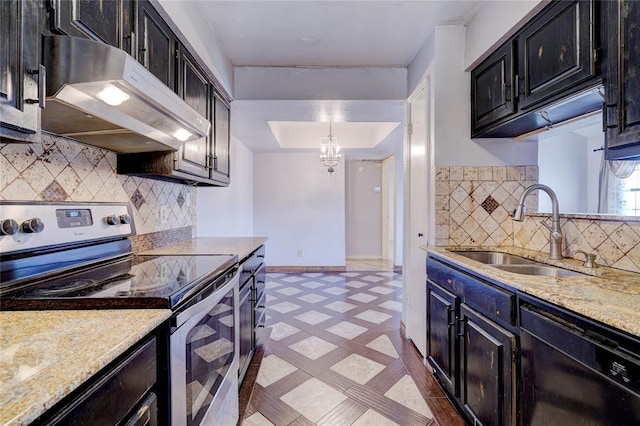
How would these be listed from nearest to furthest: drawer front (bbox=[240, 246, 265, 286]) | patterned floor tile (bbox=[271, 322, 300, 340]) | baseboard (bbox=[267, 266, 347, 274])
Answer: drawer front (bbox=[240, 246, 265, 286]) → patterned floor tile (bbox=[271, 322, 300, 340]) → baseboard (bbox=[267, 266, 347, 274])

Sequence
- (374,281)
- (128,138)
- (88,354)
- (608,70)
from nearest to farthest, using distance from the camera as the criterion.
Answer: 1. (88,354)
2. (608,70)
3. (128,138)
4. (374,281)

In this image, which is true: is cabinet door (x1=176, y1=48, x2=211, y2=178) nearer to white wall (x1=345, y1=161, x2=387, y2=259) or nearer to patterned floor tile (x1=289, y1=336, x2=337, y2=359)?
patterned floor tile (x1=289, y1=336, x2=337, y2=359)

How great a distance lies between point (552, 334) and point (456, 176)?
55.9 inches

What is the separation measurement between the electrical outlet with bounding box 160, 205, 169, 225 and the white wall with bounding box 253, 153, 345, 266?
10.5 ft

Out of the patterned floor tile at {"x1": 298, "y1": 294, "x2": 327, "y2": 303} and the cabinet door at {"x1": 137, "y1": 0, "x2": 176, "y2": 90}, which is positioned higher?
the cabinet door at {"x1": 137, "y1": 0, "x2": 176, "y2": 90}

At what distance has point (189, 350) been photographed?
1.04 metres

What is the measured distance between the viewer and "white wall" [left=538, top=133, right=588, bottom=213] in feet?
6.06

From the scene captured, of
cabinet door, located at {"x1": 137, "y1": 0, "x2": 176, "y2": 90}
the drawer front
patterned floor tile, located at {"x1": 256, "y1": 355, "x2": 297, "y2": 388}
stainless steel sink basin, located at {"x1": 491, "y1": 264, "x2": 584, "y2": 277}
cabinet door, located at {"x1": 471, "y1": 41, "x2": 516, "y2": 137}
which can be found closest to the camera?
cabinet door, located at {"x1": 137, "y1": 0, "x2": 176, "y2": 90}

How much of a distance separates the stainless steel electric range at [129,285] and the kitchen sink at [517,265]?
148 centimetres

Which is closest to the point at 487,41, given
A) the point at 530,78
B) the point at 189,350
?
the point at 530,78

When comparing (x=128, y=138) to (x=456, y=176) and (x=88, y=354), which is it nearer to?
(x=88, y=354)

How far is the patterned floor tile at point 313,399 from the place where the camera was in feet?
5.70

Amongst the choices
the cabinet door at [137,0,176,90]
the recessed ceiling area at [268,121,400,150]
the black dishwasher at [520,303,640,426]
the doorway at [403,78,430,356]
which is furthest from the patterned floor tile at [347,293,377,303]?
the cabinet door at [137,0,176,90]

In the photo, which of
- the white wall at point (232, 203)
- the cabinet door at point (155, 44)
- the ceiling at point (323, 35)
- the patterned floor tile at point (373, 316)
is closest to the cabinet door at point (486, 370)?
the patterned floor tile at point (373, 316)
